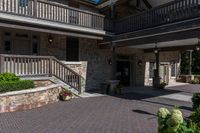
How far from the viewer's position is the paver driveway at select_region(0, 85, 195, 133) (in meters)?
6.87

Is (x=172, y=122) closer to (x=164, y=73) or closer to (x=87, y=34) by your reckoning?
(x=87, y=34)

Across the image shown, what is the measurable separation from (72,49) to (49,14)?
3.54 metres

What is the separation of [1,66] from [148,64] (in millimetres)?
13136

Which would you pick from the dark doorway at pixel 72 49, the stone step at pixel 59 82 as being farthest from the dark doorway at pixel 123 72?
the stone step at pixel 59 82

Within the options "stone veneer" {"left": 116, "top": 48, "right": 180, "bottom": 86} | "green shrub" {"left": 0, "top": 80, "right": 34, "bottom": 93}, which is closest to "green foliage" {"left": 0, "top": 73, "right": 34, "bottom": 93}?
"green shrub" {"left": 0, "top": 80, "right": 34, "bottom": 93}

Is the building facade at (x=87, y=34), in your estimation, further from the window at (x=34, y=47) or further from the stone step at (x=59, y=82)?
the stone step at (x=59, y=82)

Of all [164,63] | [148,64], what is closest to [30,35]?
[148,64]

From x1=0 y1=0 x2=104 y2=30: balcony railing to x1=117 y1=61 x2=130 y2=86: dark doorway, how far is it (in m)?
4.53

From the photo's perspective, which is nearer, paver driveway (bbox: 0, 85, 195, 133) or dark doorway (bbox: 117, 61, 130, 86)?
paver driveway (bbox: 0, 85, 195, 133)

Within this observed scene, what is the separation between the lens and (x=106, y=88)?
1467 centimetres

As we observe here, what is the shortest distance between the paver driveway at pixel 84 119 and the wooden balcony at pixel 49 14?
14.7 feet

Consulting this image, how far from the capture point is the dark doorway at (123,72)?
18125 millimetres

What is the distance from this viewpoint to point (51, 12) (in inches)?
475

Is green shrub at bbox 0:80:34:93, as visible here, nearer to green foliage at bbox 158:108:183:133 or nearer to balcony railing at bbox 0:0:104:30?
balcony railing at bbox 0:0:104:30
